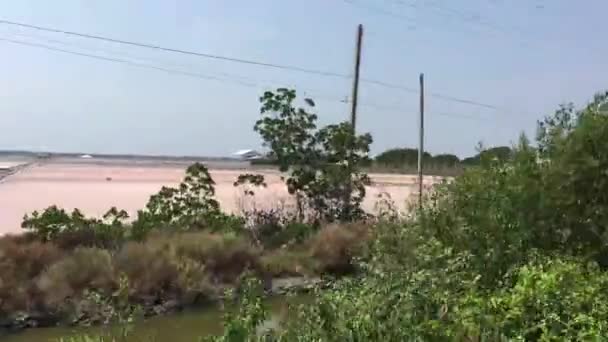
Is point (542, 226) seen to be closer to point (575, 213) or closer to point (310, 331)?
point (575, 213)

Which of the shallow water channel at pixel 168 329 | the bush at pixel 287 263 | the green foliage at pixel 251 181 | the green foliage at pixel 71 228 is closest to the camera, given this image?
the shallow water channel at pixel 168 329

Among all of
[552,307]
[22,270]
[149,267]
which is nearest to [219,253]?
[149,267]

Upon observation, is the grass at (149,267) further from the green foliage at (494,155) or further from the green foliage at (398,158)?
the green foliage at (398,158)

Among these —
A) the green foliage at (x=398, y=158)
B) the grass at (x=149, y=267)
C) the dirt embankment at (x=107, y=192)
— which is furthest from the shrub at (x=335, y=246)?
the green foliage at (x=398, y=158)

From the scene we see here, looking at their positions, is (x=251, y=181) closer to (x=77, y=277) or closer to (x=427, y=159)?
(x=77, y=277)

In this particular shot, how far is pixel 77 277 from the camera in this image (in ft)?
60.0

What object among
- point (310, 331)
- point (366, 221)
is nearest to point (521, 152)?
point (310, 331)

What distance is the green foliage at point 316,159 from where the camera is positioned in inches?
1030

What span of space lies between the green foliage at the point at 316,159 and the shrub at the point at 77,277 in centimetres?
847

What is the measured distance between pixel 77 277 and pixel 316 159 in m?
10.1

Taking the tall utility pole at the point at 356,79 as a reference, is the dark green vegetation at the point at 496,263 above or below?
below

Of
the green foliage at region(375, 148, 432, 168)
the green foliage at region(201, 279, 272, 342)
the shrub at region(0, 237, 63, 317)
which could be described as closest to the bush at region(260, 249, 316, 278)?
the shrub at region(0, 237, 63, 317)

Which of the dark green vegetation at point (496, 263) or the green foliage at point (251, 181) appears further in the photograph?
the green foliage at point (251, 181)

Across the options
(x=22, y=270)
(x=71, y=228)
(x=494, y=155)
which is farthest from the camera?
(x=71, y=228)
